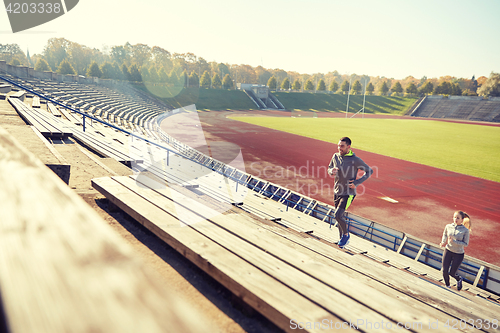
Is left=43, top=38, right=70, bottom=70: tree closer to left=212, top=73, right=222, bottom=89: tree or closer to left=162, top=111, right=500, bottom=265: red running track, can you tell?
left=212, top=73, right=222, bottom=89: tree

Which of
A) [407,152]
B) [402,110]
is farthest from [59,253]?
[402,110]

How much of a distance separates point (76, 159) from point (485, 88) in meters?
119

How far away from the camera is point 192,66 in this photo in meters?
132

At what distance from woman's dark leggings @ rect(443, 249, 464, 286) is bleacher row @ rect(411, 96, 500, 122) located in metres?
87.0

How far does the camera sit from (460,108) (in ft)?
269

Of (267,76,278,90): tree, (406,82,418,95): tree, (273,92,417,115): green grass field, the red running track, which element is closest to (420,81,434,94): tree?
(406,82,418,95): tree

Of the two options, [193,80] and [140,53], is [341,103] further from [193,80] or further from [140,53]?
[140,53]

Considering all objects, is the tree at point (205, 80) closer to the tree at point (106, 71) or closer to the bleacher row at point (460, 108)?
the tree at point (106, 71)

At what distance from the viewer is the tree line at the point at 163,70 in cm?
7719

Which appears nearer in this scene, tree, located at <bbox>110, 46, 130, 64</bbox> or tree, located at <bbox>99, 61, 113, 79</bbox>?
tree, located at <bbox>99, 61, 113, 79</bbox>

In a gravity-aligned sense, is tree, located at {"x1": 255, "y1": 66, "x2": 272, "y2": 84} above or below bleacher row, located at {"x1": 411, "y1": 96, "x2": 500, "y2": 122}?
above

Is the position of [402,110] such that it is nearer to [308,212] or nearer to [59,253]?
[308,212]

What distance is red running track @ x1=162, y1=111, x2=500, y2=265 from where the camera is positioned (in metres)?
12.5

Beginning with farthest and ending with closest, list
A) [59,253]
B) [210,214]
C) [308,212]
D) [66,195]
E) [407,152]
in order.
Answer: [407,152]
[308,212]
[210,214]
[66,195]
[59,253]
